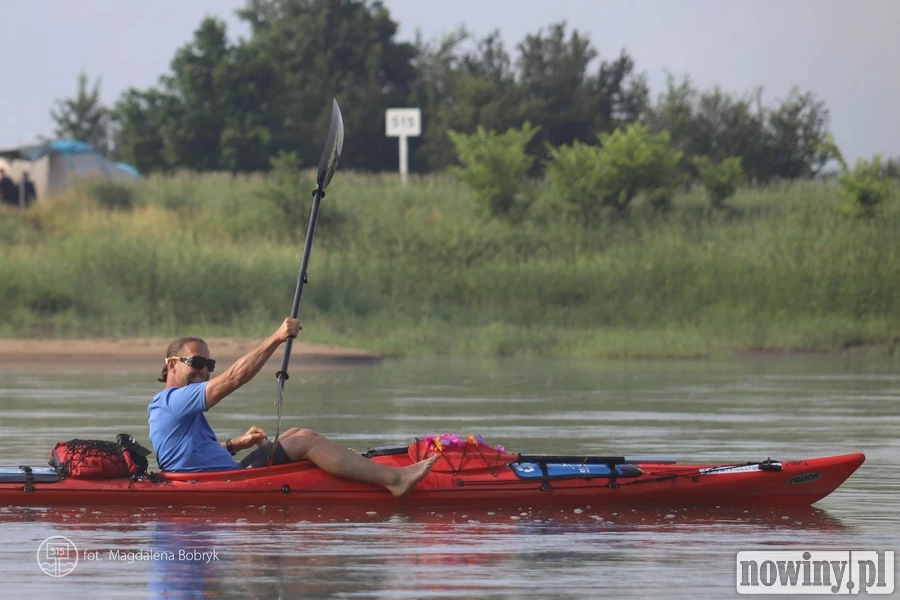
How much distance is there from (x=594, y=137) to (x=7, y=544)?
4970 centimetres

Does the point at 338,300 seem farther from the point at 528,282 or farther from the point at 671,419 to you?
the point at 671,419

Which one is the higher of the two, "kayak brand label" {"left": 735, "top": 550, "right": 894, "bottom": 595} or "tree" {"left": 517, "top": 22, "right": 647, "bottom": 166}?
"tree" {"left": 517, "top": 22, "right": 647, "bottom": 166}

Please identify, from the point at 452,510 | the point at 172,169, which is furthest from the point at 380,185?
the point at 452,510

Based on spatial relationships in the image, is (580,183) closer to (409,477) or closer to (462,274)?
(462,274)

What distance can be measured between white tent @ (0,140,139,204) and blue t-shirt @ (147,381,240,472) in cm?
3673

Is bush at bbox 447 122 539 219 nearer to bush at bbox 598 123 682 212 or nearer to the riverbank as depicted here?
bush at bbox 598 123 682 212

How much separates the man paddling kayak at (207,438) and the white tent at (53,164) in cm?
3673

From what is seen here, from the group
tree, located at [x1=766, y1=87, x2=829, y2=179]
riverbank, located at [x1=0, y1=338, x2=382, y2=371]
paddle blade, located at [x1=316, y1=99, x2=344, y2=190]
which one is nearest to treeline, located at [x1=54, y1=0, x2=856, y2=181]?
tree, located at [x1=766, y1=87, x2=829, y2=179]

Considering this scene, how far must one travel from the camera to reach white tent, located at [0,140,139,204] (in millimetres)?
46125

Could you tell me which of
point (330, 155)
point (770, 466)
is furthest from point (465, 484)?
point (330, 155)

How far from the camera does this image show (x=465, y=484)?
980 cm

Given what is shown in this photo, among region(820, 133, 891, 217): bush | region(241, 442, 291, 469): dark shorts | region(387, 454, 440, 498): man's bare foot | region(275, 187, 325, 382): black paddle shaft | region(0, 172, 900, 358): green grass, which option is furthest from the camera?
region(820, 133, 891, 217): bush

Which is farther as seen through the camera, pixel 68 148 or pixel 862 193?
pixel 68 148

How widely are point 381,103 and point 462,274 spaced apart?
23.1m
